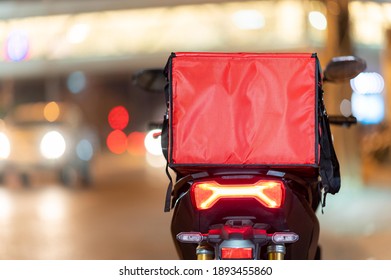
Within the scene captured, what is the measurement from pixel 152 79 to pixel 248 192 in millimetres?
1510

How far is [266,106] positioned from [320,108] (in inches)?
14.1

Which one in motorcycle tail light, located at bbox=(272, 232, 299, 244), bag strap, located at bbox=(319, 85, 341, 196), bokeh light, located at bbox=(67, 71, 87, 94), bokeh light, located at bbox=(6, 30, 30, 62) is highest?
bokeh light, located at bbox=(6, 30, 30, 62)

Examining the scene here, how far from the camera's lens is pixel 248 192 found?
4.11 m

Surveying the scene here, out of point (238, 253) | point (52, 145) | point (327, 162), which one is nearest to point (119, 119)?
point (52, 145)

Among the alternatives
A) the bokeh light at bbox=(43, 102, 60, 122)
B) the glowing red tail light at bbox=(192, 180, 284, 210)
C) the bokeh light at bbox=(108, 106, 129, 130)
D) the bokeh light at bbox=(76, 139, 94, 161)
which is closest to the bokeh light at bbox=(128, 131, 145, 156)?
the bokeh light at bbox=(108, 106, 129, 130)

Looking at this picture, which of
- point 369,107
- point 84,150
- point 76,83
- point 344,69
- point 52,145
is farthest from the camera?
point 76,83

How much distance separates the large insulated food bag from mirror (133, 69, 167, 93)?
A: 0.96 m

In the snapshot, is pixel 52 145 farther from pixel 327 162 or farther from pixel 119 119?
pixel 119 119

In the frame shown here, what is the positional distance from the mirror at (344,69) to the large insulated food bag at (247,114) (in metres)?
0.65

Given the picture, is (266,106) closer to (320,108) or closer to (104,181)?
(320,108)

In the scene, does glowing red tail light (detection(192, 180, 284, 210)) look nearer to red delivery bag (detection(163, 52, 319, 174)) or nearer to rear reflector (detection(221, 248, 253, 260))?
red delivery bag (detection(163, 52, 319, 174))

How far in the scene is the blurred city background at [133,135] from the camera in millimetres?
8883

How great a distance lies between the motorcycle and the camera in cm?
410

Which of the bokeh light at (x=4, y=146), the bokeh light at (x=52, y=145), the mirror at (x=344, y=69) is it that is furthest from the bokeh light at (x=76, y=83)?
the mirror at (x=344, y=69)
